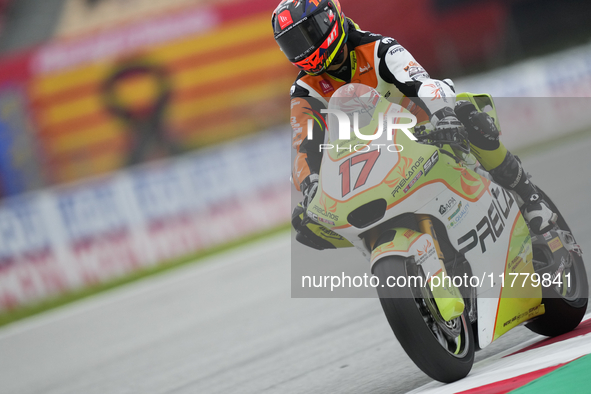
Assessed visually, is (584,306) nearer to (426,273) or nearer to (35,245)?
(426,273)

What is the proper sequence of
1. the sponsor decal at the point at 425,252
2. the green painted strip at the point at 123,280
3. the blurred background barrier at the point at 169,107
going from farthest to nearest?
the blurred background barrier at the point at 169,107
the green painted strip at the point at 123,280
the sponsor decal at the point at 425,252

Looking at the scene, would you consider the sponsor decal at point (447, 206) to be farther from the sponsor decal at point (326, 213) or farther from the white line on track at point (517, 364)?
the white line on track at point (517, 364)

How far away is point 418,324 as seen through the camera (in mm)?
2699

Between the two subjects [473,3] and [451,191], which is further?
[473,3]

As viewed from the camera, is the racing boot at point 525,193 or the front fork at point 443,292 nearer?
the front fork at point 443,292

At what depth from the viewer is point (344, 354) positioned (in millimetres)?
4238

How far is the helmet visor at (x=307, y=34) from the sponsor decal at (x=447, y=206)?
968 millimetres

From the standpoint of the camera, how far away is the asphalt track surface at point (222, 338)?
4.00m

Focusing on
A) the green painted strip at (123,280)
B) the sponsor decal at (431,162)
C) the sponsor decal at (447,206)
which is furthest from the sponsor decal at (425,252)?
the green painted strip at (123,280)

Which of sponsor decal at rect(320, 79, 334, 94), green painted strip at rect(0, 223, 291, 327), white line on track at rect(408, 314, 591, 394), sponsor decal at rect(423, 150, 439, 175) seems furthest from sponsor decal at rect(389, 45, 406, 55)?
green painted strip at rect(0, 223, 291, 327)

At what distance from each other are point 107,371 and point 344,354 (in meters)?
2.02

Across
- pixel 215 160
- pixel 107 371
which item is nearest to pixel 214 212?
pixel 215 160

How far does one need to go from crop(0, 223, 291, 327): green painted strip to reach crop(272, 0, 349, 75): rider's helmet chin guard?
6.13m

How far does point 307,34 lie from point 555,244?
166 cm
